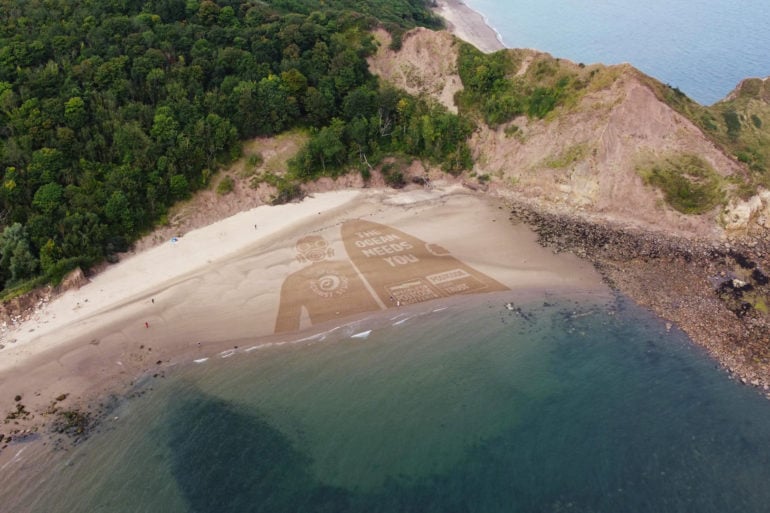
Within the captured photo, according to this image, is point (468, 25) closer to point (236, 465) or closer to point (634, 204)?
point (634, 204)

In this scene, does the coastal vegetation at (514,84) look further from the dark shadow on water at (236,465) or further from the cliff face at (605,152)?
the dark shadow on water at (236,465)

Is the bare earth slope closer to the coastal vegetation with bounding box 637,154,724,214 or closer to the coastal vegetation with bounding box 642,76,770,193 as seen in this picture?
the coastal vegetation with bounding box 637,154,724,214

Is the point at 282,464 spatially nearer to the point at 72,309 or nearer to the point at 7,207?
the point at 72,309

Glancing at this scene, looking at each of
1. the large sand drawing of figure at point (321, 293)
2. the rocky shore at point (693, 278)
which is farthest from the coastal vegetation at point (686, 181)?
the large sand drawing of figure at point (321, 293)

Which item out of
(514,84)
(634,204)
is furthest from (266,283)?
(514,84)

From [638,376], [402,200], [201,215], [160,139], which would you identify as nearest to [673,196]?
[638,376]
